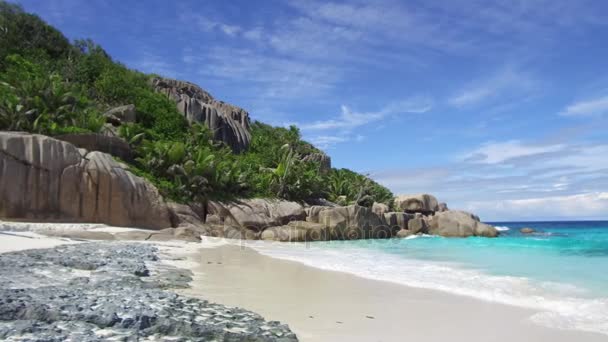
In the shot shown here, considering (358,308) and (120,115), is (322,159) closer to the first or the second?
(120,115)

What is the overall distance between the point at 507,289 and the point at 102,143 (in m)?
18.3

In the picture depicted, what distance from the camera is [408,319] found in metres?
5.78

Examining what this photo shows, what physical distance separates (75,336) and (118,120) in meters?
26.1

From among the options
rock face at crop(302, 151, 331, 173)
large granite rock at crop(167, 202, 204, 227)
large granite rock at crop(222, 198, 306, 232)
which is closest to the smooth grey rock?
large granite rock at crop(222, 198, 306, 232)

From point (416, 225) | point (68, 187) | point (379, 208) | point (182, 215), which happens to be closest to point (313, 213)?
point (182, 215)

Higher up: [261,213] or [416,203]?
[416,203]

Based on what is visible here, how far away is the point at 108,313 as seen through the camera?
4.32 meters

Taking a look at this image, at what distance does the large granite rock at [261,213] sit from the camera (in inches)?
910

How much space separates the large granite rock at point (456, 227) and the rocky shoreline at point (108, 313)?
3187 cm

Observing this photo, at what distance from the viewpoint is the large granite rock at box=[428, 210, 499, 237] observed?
35625 mm

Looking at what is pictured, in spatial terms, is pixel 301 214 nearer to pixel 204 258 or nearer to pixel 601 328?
pixel 204 258

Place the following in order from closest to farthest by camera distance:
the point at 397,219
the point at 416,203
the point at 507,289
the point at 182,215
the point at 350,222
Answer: the point at 507,289, the point at 182,215, the point at 350,222, the point at 397,219, the point at 416,203

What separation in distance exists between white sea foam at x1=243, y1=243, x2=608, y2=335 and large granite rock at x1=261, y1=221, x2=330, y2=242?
33.7 feet

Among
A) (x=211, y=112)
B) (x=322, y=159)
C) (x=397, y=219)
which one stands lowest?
(x=397, y=219)
